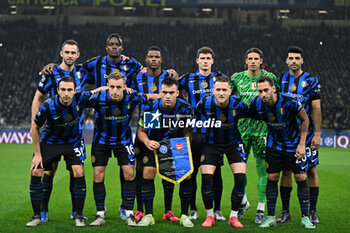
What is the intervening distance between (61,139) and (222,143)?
1977mm

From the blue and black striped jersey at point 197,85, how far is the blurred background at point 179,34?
18526 millimetres

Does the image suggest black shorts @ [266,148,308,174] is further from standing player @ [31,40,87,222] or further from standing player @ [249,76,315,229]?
standing player @ [31,40,87,222]

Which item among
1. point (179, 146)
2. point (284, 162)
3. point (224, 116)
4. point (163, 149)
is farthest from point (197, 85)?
point (284, 162)

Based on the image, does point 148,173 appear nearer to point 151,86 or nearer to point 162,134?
point 162,134

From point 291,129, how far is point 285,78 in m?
0.78

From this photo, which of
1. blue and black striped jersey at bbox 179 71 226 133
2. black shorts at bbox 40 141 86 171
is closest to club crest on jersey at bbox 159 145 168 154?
blue and black striped jersey at bbox 179 71 226 133

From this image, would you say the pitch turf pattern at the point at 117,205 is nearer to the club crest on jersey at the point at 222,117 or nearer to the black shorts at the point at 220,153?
the black shorts at the point at 220,153

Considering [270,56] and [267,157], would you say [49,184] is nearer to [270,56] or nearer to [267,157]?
[267,157]

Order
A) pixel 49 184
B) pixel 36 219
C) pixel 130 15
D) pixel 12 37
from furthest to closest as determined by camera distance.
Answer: pixel 130 15 → pixel 12 37 → pixel 49 184 → pixel 36 219

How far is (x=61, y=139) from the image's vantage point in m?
6.08

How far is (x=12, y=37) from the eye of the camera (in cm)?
3238

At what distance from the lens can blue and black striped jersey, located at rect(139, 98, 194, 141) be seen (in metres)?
6.19

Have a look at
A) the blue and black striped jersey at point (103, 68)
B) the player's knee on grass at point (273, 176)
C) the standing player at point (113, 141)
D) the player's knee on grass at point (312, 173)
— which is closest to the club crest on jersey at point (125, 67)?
the blue and black striped jersey at point (103, 68)

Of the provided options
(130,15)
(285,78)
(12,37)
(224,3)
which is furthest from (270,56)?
(285,78)
